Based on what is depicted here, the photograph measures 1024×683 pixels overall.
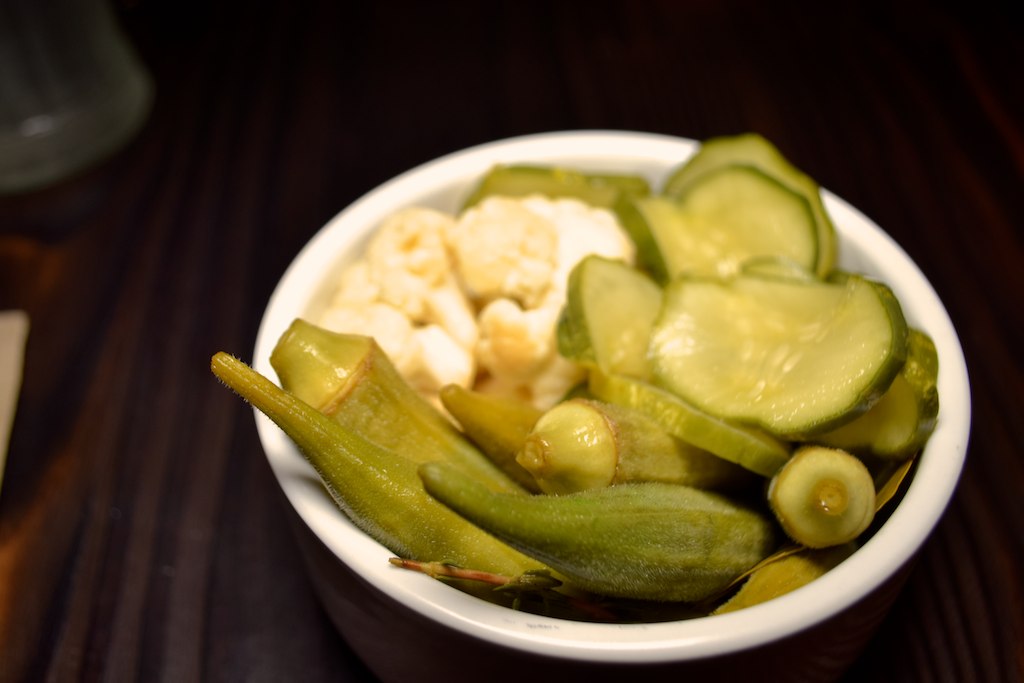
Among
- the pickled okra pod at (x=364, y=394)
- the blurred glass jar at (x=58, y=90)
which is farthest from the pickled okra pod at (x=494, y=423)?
the blurred glass jar at (x=58, y=90)

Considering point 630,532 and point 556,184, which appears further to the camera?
point 556,184

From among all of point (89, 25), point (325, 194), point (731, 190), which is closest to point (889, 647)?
point (731, 190)

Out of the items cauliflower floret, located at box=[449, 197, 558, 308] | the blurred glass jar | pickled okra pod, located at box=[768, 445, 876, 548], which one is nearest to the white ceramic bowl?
pickled okra pod, located at box=[768, 445, 876, 548]

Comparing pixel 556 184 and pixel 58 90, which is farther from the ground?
pixel 556 184

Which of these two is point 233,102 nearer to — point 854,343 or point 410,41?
point 410,41

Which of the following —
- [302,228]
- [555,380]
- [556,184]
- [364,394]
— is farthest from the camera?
[302,228]

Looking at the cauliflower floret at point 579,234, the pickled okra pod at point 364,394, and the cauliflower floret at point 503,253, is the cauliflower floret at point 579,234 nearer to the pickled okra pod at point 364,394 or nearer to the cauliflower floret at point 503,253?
the cauliflower floret at point 503,253

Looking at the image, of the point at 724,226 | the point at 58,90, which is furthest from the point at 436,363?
the point at 58,90

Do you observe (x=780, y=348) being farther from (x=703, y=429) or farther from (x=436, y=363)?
(x=436, y=363)
